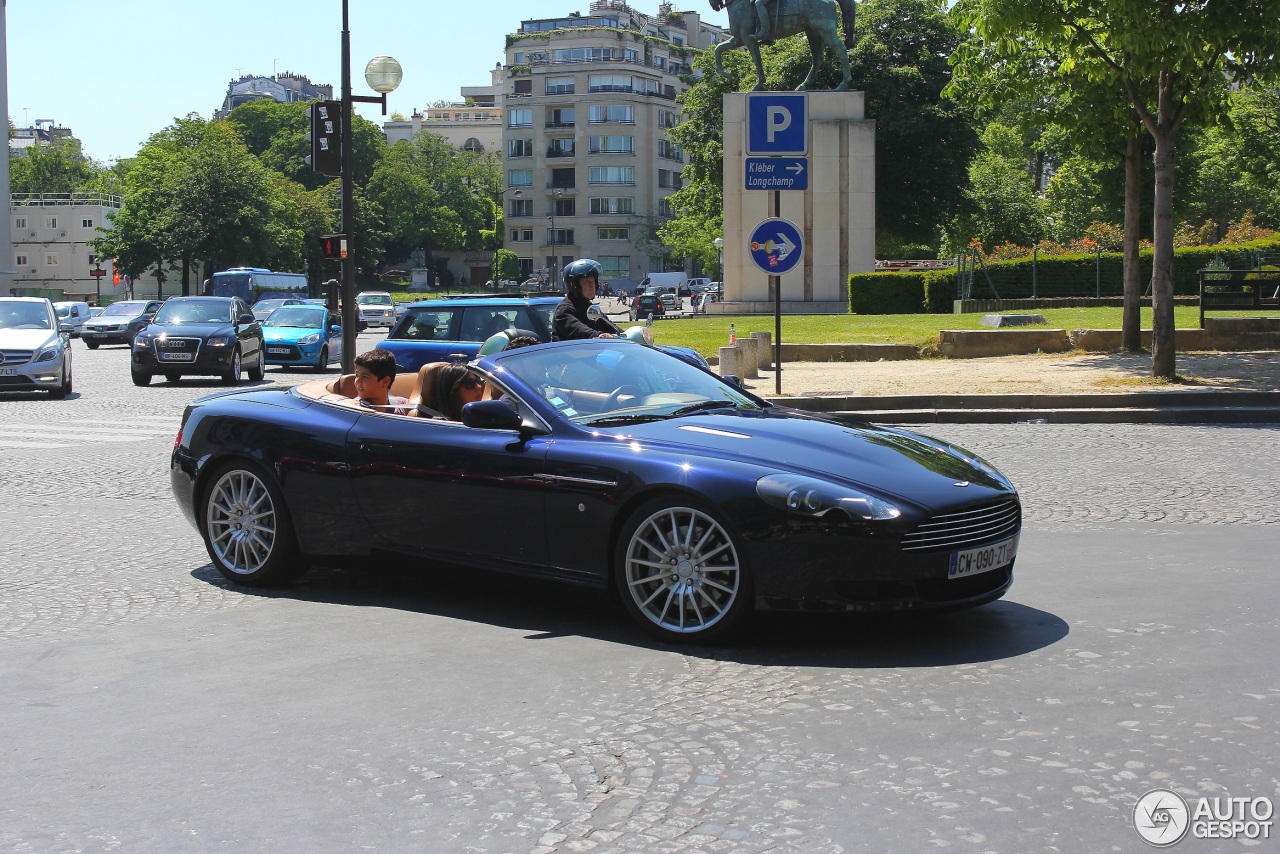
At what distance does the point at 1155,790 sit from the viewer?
4102 mm

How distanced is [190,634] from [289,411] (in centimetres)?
144

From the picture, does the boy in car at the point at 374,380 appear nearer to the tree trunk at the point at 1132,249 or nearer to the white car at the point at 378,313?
the tree trunk at the point at 1132,249

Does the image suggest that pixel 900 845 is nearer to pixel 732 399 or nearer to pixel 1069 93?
pixel 732 399

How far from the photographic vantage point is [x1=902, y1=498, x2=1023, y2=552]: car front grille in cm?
577

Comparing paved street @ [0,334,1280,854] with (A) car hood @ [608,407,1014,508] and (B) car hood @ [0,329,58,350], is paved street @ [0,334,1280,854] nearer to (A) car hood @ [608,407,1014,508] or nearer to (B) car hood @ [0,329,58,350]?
(A) car hood @ [608,407,1014,508]

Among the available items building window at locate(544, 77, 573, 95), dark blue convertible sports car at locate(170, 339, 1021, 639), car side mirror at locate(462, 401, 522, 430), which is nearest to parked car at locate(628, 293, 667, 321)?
building window at locate(544, 77, 573, 95)

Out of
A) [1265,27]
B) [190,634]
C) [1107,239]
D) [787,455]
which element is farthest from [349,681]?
[1107,239]

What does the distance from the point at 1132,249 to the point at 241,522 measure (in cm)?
1657

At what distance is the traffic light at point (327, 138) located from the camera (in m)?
25.6

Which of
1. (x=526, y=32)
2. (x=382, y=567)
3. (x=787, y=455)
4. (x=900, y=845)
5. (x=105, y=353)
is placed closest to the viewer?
(x=900, y=845)

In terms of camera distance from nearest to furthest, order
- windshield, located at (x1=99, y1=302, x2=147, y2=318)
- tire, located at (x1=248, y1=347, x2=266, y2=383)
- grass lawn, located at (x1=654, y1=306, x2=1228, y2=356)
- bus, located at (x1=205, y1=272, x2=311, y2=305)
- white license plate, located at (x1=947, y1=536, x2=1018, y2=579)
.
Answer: white license plate, located at (x1=947, y1=536, x2=1018, y2=579)
grass lawn, located at (x1=654, y1=306, x2=1228, y2=356)
tire, located at (x1=248, y1=347, x2=266, y2=383)
windshield, located at (x1=99, y1=302, x2=147, y2=318)
bus, located at (x1=205, y1=272, x2=311, y2=305)

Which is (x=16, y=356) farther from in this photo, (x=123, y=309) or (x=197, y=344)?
(x=123, y=309)

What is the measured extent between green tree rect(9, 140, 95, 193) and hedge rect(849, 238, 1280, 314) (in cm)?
10605

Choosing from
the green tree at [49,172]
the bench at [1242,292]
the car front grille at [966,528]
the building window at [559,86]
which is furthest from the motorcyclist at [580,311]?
the green tree at [49,172]
